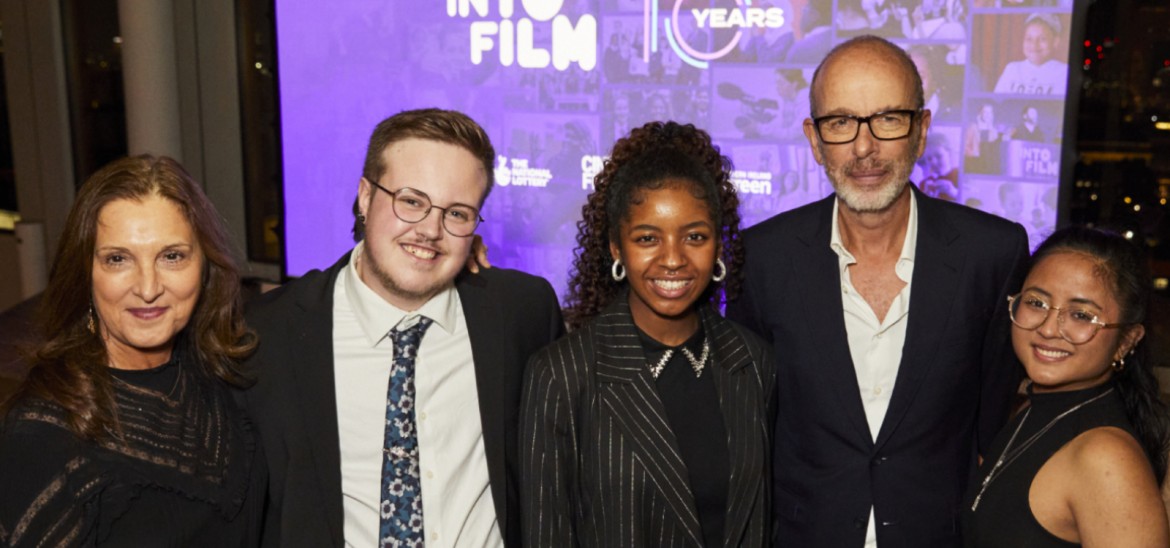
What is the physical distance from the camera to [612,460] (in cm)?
210

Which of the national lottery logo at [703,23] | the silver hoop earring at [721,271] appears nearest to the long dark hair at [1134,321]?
the silver hoop earring at [721,271]

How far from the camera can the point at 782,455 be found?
2580mm

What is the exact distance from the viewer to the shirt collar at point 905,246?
252 centimetres

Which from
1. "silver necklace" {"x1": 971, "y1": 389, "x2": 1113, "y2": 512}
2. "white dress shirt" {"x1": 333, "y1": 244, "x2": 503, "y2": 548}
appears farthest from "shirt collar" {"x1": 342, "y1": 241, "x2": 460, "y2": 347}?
"silver necklace" {"x1": 971, "y1": 389, "x2": 1113, "y2": 512}

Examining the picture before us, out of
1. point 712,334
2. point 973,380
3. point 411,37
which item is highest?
point 411,37

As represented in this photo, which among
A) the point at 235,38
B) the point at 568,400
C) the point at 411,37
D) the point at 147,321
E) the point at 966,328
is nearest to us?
the point at 147,321

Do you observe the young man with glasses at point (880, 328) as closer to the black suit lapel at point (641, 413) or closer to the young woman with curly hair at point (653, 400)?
the young woman with curly hair at point (653, 400)

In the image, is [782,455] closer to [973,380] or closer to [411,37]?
[973,380]

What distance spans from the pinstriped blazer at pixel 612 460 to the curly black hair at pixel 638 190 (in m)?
0.25

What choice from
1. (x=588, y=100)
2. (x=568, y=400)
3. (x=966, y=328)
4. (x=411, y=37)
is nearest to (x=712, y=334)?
(x=568, y=400)

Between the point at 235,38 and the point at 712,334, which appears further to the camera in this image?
the point at 235,38

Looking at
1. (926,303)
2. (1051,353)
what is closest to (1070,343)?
(1051,353)

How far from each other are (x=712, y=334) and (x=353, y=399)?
838 millimetres

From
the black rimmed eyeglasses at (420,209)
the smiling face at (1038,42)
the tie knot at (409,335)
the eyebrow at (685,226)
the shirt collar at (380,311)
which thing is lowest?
the tie knot at (409,335)
